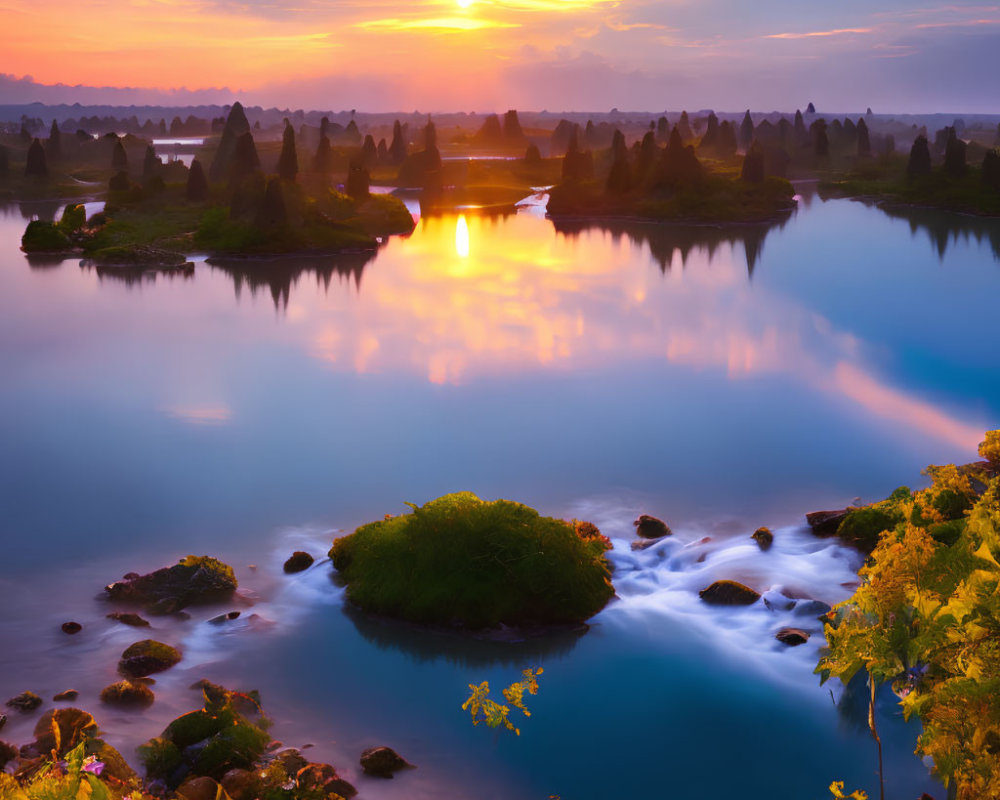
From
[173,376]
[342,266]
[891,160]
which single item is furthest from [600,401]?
[891,160]

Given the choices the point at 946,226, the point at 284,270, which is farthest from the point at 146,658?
the point at 946,226

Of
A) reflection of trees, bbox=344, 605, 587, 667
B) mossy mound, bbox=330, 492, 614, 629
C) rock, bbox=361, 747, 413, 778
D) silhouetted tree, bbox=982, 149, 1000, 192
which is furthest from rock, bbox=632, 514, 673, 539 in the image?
silhouetted tree, bbox=982, 149, 1000, 192

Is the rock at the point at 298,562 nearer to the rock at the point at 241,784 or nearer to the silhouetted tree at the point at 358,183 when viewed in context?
the rock at the point at 241,784

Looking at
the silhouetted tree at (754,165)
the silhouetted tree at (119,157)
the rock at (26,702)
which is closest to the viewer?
the rock at (26,702)

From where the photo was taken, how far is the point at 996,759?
9.35 metres

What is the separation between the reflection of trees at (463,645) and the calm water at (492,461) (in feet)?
0.23

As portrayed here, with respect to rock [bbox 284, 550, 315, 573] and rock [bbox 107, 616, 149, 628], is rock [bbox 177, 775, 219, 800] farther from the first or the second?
rock [bbox 284, 550, 315, 573]

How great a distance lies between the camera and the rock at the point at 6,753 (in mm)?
A: 14953

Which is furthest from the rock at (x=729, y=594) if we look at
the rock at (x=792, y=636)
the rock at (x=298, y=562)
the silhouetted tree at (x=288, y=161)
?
the silhouetted tree at (x=288, y=161)

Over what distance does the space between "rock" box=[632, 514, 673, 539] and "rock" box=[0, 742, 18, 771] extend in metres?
15.8

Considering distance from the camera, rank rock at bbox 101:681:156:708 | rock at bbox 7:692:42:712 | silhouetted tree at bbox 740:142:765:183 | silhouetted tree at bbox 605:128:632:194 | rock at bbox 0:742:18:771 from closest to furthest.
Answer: rock at bbox 0:742:18:771, rock at bbox 7:692:42:712, rock at bbox 101:681:156:708, silhouetted tree at bbox 740:142:765:183, silhouetted tree at bbox 605:128:632:194

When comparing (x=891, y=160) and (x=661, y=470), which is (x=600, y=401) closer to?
(x=661, y=470)

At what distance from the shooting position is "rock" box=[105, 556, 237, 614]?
22.0m

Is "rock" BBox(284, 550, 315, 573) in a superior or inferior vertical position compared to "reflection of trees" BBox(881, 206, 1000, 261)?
inferior
